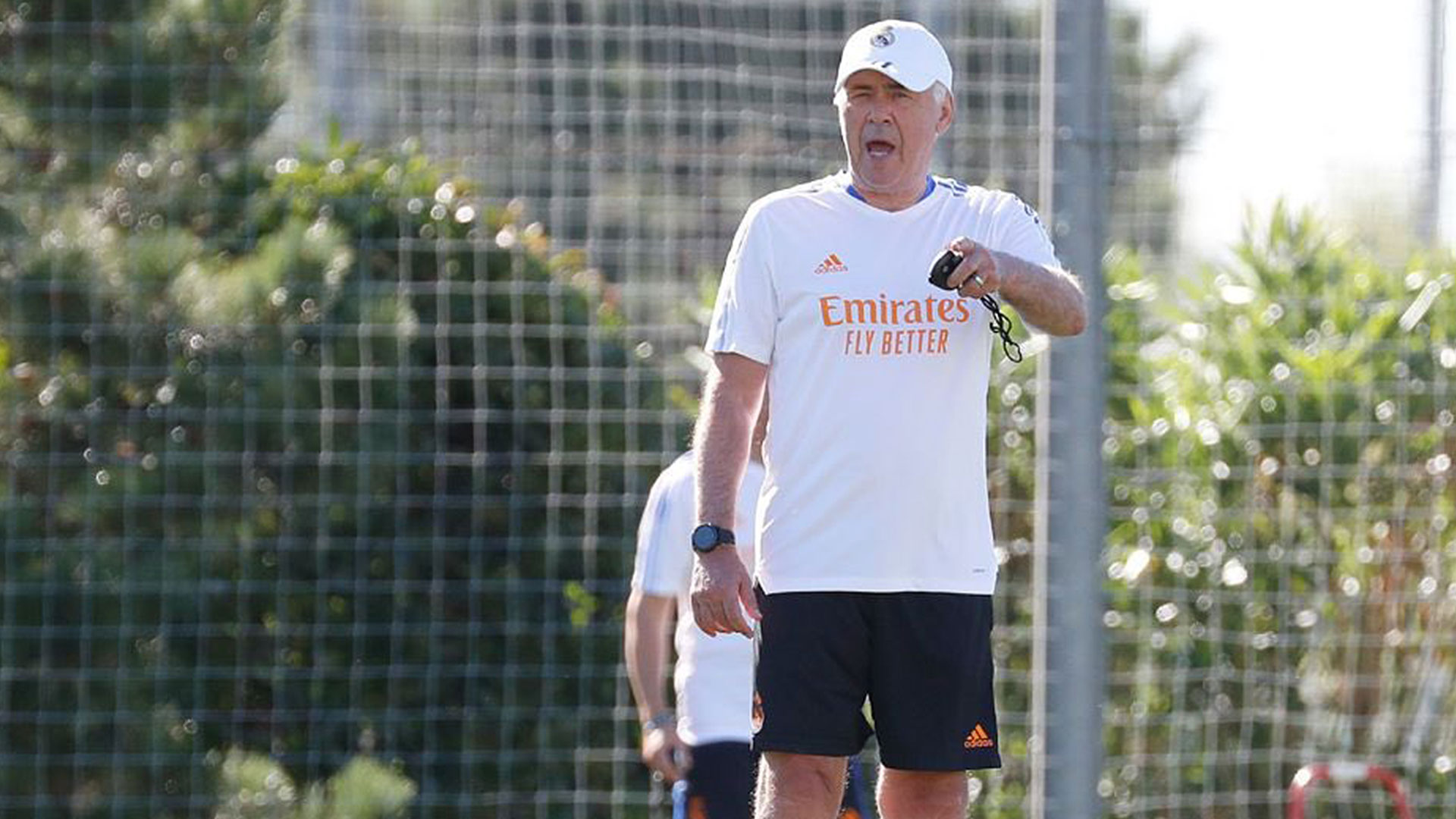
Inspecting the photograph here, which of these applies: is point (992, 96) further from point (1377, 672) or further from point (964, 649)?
point (964, 649)

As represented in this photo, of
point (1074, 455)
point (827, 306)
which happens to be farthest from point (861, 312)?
point (1074, 455)

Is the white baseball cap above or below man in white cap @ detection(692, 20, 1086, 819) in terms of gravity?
above

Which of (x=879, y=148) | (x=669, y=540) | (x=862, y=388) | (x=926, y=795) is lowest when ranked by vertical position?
(x=926, y=795)

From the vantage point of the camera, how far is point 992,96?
6.38 metres

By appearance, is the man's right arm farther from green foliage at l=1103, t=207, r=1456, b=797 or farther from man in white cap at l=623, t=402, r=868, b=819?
green foliage at l=1103, t=207, r=1456, b=797

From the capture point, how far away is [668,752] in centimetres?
548

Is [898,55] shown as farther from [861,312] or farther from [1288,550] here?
[1288,550]

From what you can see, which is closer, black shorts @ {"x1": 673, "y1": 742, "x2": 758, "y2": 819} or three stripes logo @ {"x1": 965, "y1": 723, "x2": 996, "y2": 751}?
three stripes logo @ {"x1": 965, "y1": 723, "x2": 996, "y2": 751}

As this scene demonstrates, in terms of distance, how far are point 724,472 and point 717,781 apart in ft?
5.14

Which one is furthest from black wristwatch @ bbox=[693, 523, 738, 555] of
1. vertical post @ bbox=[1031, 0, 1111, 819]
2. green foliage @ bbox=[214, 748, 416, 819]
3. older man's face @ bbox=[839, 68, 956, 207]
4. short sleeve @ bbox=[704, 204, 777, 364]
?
green foliage @ bbox=[214, 748, 416, 819]

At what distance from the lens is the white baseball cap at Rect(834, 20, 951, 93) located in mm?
4086

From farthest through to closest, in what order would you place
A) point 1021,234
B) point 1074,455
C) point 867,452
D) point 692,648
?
point 1074,455 < point 692,648 < point 1021,234 < point 867,452

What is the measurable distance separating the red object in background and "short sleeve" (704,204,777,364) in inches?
104

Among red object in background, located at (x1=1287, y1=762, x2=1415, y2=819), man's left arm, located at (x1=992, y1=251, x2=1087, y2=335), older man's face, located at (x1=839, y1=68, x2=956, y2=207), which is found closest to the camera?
man's left arm, located at (x1=992, y1=251, x2=1087, y2=335)
